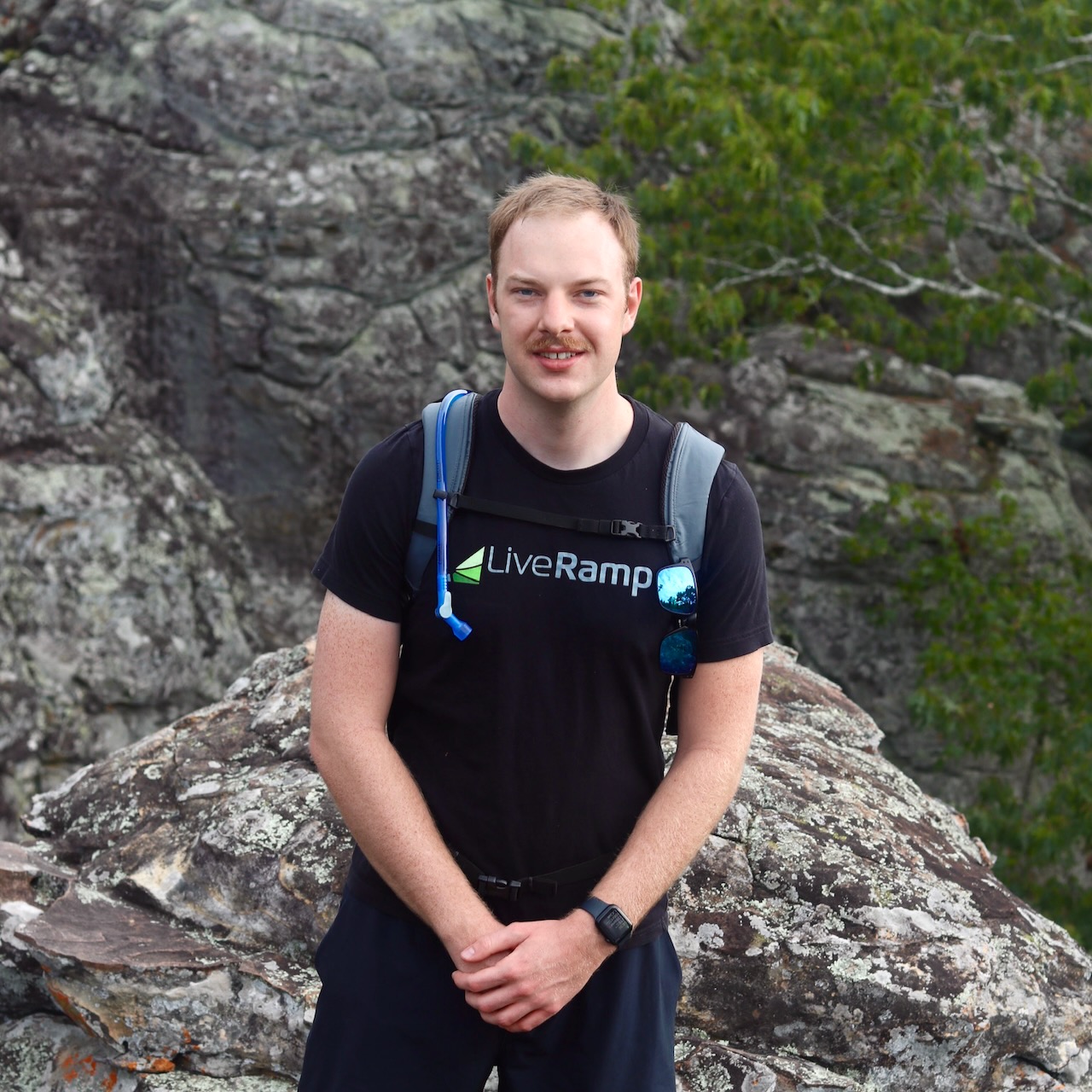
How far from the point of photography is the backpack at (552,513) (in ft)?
6.86

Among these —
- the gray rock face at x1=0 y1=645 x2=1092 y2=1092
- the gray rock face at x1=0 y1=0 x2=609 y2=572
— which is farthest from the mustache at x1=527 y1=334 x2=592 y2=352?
Result: the gray rock face at x1=0 y1=0 x2=609 y2=572

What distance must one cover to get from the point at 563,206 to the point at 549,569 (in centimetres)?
60

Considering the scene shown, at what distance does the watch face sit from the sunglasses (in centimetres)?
41

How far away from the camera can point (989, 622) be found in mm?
7723

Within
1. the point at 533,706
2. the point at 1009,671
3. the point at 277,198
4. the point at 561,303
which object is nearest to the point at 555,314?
the point at 561,303

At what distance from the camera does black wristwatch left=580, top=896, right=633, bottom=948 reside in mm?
2006

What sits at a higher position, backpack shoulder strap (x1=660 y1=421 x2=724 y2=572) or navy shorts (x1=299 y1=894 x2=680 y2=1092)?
backpack shoulder strap (x1=660 y1=421 x2=724 y2=572)

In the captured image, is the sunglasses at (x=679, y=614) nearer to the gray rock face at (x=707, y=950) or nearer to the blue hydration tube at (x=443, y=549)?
the blue hydration tube at (x=443, y=549)

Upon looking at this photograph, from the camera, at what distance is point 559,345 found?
206 centimetres

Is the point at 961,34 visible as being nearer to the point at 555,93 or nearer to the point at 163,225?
the point at 555,93

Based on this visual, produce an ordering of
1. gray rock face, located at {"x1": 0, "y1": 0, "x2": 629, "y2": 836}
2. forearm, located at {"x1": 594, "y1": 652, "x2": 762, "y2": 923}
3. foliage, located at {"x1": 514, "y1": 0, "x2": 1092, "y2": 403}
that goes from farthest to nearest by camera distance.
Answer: gray rock face, located at {"x1": 0, "y1": 0, "x2": 629, "y2": 836} < foliage, located at {"x1": 514, "y1": 0, "x2": 1092, "y2": 403} < forearm, located at {"x1": 594, "y1": 652, "x2": 762, "y2": 923}

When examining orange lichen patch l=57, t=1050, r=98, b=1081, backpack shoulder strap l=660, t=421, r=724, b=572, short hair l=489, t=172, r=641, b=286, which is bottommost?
orange lichen patch l=57, t=1050, r=98, b=1081

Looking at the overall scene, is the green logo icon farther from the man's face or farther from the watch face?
the watch face

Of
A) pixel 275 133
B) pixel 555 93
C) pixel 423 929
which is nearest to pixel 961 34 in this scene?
pixel 555 93
